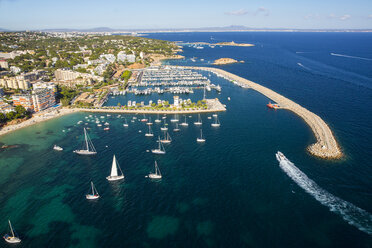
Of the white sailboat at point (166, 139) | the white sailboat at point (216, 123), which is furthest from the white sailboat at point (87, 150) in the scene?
the white sailboat at point (216, 123)

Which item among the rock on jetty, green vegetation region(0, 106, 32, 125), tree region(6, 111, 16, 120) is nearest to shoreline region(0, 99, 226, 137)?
green vegetation region(0, 106, 32, 125)

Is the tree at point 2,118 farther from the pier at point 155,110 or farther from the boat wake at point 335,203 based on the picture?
the boat wake at point 335,203

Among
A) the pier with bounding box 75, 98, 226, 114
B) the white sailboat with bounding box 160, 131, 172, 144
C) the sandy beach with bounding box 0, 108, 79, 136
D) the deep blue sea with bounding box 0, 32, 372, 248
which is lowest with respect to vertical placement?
the deep blue sea with bounding box 0, 32, 372, 248

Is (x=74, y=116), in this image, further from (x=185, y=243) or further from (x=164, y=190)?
(x=185, y=243)

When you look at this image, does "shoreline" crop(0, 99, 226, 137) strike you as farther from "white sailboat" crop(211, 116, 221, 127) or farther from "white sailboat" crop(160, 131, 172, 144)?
"white sailboat" crop(160, 131, 172, 144)

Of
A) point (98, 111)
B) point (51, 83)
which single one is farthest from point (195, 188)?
point (51, 83)

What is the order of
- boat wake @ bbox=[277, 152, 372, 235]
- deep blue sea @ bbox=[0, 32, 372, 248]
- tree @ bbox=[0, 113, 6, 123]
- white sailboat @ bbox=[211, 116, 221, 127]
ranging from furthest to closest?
white sailboat @ bbox=[211, 116, 221, 127] < tree @ bbox=[0, 113, 6, 123] < boat wake @ bbox=[277, 152, 372, 235] < deep blue sea @ bbox=[0, 32, 372, 248]

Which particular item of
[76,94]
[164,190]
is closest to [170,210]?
[164,190]
